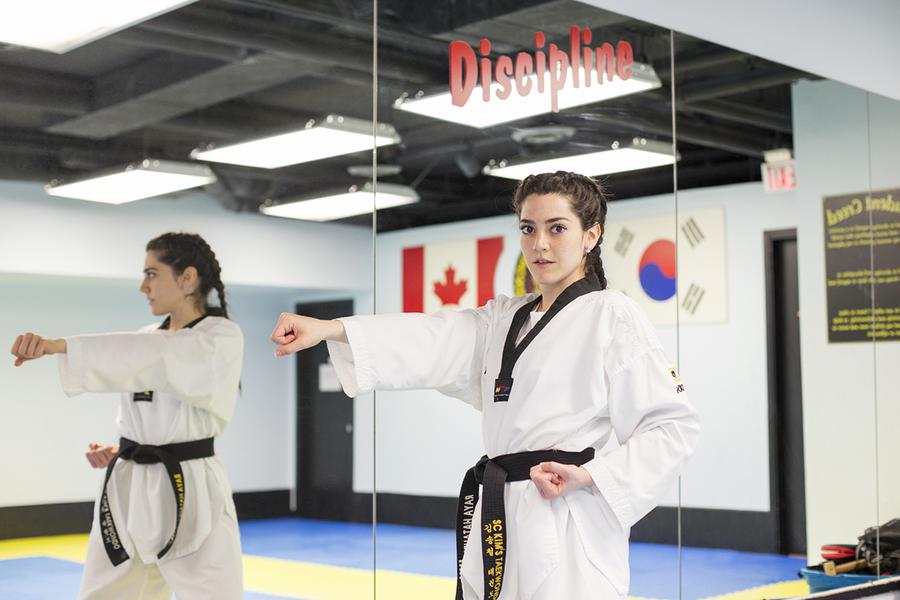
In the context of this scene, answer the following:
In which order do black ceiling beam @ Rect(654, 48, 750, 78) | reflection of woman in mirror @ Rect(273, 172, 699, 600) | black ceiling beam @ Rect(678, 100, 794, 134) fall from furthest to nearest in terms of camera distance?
black ceiling beam @ Rect(678, 100, 794, 134) → black ceiling beam @ Rect(654, 48, 750, 78) → reflection of woman in mirror @ Rect(273, 172, 699, 600)

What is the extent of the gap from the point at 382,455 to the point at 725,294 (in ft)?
5.68

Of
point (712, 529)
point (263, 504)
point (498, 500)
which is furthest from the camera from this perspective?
point (712, 529)

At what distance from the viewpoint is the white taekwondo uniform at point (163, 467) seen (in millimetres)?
2529

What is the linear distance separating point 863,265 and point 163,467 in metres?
3.39

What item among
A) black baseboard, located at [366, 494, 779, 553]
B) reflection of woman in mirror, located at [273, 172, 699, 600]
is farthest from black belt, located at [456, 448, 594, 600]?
black baseboard, located at [366, 494, 779, 553]

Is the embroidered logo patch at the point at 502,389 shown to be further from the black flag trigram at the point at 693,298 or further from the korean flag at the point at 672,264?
the black flag trigram at the point at 693,298

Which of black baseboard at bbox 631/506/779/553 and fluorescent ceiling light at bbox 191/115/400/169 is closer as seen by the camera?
fluorescent ceiling light at bbox 191/115/400/169

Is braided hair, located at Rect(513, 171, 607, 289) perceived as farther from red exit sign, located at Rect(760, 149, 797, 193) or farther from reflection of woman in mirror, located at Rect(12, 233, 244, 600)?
red exit sign, located at Rect(760, 149, 797, 193)

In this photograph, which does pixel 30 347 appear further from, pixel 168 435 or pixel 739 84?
pixel 739 84

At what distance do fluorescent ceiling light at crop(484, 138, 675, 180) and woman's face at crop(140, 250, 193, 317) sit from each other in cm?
106

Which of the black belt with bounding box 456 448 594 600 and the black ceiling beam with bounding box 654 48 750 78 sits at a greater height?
the black ceiling beam with bounding box 654 48 750 78

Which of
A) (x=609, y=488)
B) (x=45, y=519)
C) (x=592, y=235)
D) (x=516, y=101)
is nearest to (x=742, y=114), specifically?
(x=516, y=101)

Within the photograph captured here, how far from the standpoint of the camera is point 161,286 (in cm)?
258

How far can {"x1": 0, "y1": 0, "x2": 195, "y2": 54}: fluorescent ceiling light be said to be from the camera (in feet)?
8.00
